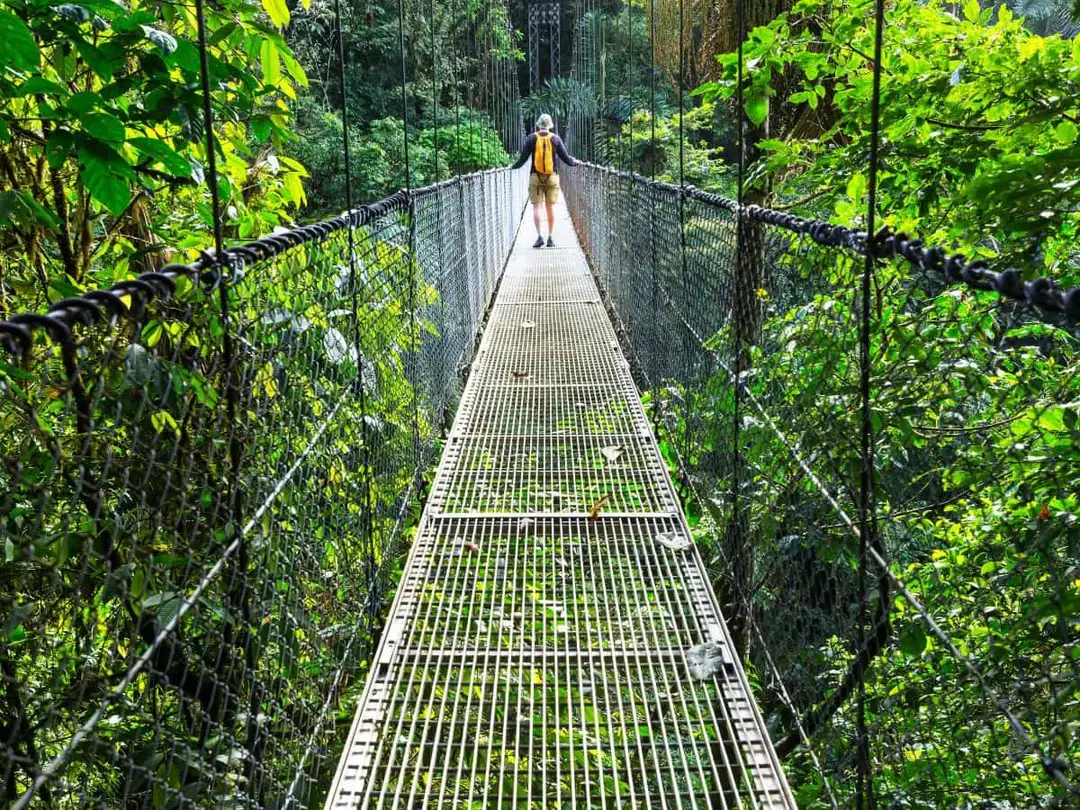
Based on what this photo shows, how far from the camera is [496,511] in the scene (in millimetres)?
2766

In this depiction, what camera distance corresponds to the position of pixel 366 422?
2076 millimetres

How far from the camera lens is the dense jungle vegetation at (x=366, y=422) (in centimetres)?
124

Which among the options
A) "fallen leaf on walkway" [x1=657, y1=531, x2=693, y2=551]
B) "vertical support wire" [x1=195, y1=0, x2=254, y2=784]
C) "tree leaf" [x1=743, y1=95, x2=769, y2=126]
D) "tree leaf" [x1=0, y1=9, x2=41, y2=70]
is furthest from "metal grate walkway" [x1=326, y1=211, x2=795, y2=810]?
"tree leaf" [x1=0, y1=9, x2=41, y2=70]

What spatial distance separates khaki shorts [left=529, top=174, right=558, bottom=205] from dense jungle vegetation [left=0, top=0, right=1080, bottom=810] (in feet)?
18.8

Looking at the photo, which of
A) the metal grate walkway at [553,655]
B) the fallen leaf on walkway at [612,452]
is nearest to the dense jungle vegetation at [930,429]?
the metal grate walkway at [553,655]

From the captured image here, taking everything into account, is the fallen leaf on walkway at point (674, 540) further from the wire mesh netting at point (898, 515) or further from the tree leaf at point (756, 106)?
the tree leaf at point (756, 106)

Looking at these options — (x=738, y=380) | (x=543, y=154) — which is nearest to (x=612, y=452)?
(x=738, y=380)

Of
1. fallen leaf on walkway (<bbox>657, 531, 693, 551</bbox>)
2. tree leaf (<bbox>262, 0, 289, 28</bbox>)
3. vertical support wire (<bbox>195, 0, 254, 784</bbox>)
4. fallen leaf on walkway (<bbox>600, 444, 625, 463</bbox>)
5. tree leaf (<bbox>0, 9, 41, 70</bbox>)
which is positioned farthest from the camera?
fallen leaf on walkway (<bbox>600, 444, 625, 463</bbox>)

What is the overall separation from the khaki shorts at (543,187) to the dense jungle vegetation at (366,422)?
572 cm

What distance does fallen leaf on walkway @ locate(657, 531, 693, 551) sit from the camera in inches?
97.7

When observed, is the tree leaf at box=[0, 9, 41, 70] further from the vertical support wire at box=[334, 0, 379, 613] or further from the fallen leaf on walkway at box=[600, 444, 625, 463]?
the fallen leaf on walkway at box=[600, 444, 625, 463]

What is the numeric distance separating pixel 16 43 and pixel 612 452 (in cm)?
240

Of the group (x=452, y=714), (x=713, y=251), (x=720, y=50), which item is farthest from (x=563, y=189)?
(x=452, y=714)

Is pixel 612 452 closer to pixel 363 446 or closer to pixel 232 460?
pixel 363 446
